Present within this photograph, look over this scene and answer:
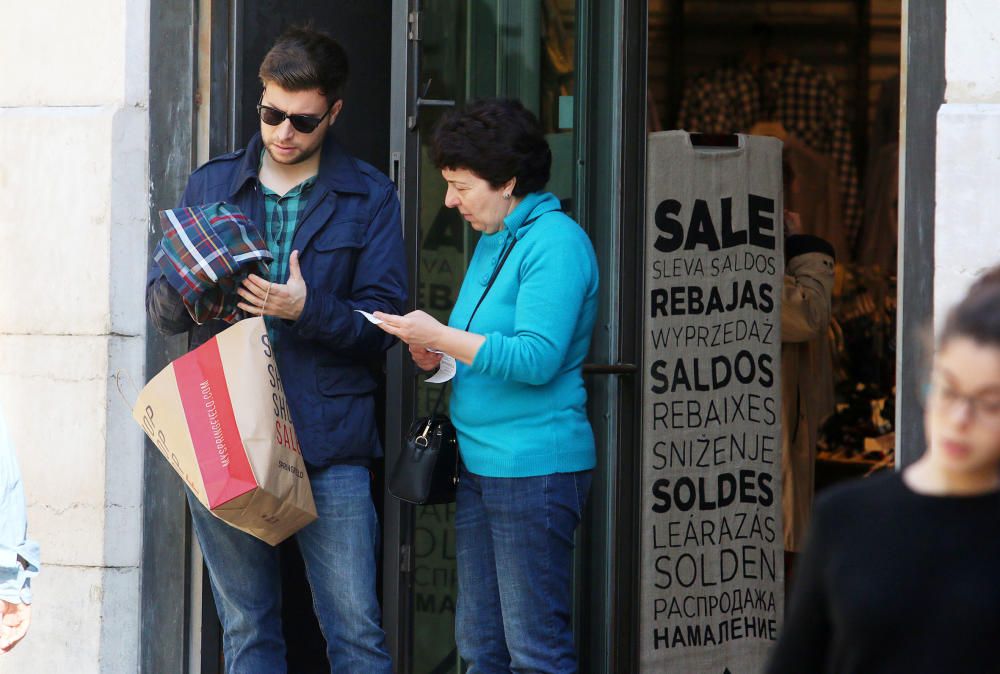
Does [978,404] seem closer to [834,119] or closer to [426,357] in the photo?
[426,357]

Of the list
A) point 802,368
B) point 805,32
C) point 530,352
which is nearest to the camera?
point 530,352

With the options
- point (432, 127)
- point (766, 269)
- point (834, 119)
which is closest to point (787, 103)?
point (834, 119)

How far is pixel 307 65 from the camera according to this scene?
3.68 metres

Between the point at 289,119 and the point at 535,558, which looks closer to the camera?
the point at 535,558

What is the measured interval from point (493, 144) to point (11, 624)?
1513 millimetres

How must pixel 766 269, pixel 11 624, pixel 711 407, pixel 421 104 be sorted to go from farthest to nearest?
pixel 766 269 < pixel 711 407 < pixel 421 104 < pixel 11 624

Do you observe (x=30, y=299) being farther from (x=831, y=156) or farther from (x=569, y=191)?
(x=831, y=156)

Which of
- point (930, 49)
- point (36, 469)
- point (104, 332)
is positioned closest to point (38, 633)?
point (36, 469)

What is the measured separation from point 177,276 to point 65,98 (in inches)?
42.9

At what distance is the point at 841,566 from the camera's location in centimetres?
186

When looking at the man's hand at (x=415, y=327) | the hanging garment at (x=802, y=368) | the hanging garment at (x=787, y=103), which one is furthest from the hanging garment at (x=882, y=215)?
the man's hand at (x=415, y=327)

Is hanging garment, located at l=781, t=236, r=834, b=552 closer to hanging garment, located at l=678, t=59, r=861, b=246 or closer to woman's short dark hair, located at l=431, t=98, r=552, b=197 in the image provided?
woman's short dark hair, located at l=431, t=98, r=552, b=197

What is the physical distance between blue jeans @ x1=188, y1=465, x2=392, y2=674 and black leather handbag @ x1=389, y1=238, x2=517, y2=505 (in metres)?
0.16

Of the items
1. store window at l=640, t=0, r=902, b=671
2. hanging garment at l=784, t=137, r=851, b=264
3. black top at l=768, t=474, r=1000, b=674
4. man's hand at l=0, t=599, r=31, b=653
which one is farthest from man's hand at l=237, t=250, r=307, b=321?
hanging garment at l=784, t=137, r=851, b=264
